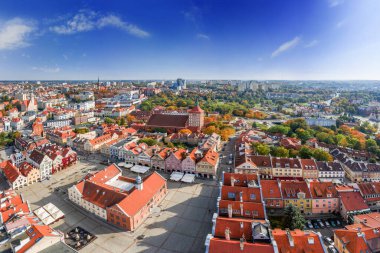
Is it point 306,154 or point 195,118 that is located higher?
point 195,118

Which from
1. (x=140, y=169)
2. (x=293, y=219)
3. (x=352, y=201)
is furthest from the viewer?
(x=140, y=169)

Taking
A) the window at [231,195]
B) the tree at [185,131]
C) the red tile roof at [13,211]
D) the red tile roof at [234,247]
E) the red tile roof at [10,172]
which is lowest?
the red tile roof at [13,211]

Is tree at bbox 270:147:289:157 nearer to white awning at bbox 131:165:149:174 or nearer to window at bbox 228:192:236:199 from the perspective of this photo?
window at bbox 228:192:236:199

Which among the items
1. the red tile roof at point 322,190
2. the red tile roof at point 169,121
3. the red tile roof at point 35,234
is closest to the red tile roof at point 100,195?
the red tile roof at point 35,234

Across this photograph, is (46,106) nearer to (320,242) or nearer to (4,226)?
(4,226)

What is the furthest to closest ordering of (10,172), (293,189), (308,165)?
(308,165), (10,172), (293,189)

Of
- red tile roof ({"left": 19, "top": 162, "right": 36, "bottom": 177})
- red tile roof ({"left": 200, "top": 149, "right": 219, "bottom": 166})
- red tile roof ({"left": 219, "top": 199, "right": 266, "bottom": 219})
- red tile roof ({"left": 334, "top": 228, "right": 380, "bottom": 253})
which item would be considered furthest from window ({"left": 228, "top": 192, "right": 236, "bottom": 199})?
red tile roof ({"left": 19, "top": 162, "right": 36, "bottom": 177})

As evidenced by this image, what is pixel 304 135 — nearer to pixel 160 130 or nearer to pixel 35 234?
pixel 160 130

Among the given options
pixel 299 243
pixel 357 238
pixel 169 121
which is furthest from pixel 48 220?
pixel 169 121

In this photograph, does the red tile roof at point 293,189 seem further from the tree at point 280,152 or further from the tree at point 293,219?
the tree at point 280,152
